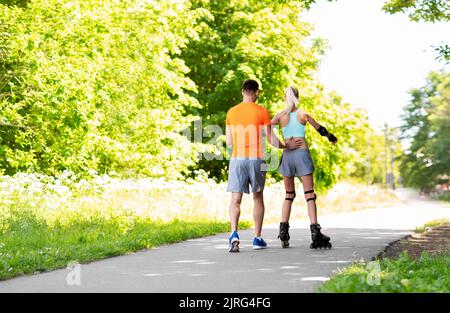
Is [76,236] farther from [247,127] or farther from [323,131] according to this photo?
[323,131]

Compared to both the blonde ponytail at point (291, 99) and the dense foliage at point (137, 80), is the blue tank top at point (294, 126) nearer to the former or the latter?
the blonde ponytail at point (291, 99)

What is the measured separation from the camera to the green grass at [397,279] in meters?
5.44

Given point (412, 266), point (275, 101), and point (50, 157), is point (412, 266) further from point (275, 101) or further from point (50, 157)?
point (275, 101)

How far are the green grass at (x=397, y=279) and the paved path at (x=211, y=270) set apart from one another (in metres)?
0.33

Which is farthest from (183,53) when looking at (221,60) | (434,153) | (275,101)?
(434,153)

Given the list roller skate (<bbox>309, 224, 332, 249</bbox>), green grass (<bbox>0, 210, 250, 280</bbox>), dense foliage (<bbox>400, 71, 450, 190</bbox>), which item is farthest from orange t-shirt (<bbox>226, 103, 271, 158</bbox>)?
dense foliage (<bbox>400, 71, 450, 190</bbox>)

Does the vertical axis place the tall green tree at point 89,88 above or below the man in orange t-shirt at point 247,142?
above

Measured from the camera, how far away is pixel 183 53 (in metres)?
30.9

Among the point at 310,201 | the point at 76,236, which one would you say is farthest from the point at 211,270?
the point at 76,236

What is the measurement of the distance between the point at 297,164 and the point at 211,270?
2.76 meters

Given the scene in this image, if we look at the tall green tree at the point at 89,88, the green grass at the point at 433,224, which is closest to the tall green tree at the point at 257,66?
the tall green tree at the point at 89,88

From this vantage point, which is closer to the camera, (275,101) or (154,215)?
(154,215)
